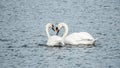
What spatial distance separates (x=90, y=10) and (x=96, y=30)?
749cm

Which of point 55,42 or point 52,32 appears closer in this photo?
point 55,42

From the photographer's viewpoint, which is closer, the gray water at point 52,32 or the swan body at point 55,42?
the gray water at point 52,32

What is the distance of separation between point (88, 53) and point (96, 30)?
522 centimetres

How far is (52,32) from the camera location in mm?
28594

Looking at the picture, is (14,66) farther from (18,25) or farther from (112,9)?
(112,9)

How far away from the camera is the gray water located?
71.7 ft

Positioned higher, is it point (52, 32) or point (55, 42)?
point (52, 32)

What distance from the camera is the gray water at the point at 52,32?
21859mm

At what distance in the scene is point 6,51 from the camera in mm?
23531

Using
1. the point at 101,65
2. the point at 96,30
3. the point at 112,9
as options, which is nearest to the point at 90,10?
the point at 112,9

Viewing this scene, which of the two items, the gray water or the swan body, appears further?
the swan body

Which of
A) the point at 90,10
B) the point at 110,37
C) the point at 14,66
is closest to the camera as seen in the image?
the point at 14,66

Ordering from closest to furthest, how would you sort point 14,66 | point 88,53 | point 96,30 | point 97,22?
point 14,66
point 88,53
point 96,30
point 97,22

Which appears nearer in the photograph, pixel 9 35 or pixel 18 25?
pixel 9 35
